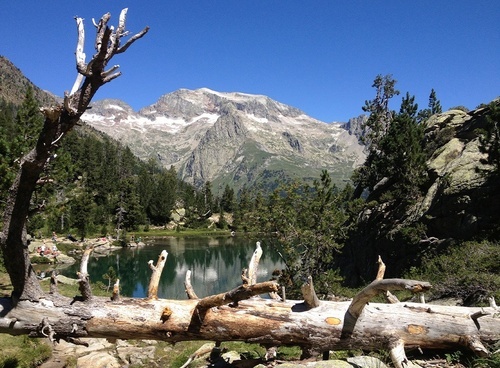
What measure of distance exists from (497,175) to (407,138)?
12.7m

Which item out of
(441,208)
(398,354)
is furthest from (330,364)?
(441,208)

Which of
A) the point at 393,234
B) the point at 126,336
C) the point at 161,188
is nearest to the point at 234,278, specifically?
the point at 393,234

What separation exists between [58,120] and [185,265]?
68.5 m

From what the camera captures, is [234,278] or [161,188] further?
[161,188]

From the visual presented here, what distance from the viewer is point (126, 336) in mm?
8898

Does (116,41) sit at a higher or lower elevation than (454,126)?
lower

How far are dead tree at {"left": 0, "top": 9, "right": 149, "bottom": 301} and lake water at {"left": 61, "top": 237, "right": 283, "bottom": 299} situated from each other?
92.9ft

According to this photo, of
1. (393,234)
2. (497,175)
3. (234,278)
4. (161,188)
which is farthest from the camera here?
(161,188)

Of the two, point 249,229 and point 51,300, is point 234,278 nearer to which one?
point 249,229

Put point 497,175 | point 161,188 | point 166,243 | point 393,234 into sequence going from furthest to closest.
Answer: point 161,188, point 166,243, point 393,234, point 497,175

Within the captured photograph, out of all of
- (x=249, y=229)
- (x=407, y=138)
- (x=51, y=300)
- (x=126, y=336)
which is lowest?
(x=126, y=336)

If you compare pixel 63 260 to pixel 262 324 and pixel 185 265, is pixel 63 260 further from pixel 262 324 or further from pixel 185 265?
pixel 262 324

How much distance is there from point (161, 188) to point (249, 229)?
117 metres

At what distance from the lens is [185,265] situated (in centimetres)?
7288
